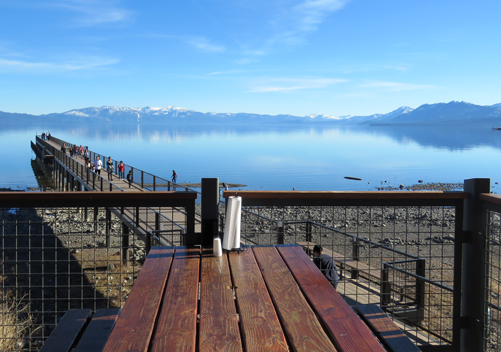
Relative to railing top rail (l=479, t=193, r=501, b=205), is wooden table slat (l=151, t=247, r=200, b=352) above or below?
below

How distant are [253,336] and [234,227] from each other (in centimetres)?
116

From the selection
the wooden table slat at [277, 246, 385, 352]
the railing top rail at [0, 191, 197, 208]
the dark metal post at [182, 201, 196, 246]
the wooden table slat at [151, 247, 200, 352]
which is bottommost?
the wooden table slat at [151, 247, 200, 352]

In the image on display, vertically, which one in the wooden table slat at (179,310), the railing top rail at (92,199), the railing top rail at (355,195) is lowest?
the wooden table slat at (179,310)

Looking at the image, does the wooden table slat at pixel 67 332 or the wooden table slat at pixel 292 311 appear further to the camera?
the wooden table slat at pixel 67 332

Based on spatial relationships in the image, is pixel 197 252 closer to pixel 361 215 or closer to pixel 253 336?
pixel 253 336

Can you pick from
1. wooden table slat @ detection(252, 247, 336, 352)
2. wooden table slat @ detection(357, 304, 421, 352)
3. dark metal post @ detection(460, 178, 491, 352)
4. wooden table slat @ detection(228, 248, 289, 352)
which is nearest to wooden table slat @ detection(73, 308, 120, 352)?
wooden table slat @ detection(228, 248, 289, 352)

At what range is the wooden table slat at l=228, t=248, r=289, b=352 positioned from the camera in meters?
1.41

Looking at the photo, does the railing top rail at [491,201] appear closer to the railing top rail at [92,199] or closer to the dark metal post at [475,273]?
the dark metal post at [475,273]

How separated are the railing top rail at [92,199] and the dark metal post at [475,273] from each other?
1878 mm

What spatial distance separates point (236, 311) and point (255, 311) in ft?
0.25

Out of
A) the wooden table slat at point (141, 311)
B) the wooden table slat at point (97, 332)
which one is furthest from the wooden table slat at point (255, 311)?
the wooden table slat at point (97, 332)

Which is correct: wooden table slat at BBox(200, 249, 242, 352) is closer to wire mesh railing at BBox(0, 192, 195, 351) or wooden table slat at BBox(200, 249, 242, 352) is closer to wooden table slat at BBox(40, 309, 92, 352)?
wire mesh railing at BBox(0, 192, 195, 351)

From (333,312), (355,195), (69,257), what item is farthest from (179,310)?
(355,195)

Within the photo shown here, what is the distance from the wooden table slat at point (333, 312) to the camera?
1392 mm
